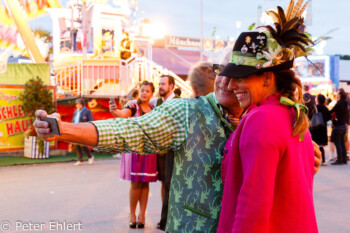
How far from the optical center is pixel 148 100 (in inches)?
227

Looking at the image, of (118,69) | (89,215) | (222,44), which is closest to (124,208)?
(89,215)

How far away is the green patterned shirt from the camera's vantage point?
195 centimetres

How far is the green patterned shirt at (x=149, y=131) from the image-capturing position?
1.95 m

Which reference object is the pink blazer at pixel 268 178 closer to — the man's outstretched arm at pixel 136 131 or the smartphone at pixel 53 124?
the man's outstretched arm at pixel 136 131

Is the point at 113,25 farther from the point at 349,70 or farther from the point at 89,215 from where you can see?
the point at 349,70

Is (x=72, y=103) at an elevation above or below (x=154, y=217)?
above

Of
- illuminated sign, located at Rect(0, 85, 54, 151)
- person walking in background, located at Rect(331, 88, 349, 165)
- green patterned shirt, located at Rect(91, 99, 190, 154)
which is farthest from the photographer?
illuminated sign, located at Rect(0, 85, 54, 151)

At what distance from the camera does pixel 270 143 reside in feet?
5.15

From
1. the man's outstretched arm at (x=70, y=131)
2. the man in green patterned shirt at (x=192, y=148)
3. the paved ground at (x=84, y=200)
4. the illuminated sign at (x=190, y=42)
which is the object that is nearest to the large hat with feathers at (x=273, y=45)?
the man in green patterned shirt at (x=192, y=148)

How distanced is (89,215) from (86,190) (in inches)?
72.7

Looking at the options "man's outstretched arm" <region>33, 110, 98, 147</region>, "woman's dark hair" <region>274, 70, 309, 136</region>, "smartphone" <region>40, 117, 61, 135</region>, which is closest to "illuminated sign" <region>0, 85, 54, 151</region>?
"man's outstretched arm" <region>33, 110, 98, 147</region>

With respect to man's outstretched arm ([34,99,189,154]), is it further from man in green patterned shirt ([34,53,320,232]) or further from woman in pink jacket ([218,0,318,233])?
woman in pink jacket ([218,0,318,233])

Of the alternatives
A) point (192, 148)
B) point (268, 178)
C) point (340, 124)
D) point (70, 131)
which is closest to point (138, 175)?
point (192, 148)

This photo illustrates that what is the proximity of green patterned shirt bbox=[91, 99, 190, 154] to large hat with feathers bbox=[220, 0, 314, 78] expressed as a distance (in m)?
0.44
